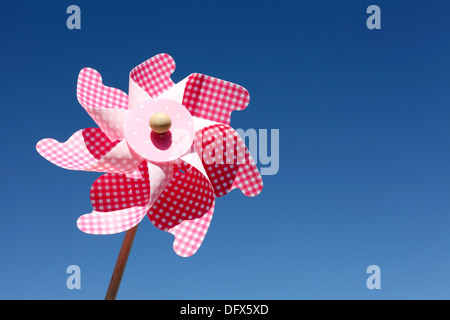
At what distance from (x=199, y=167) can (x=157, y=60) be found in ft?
1.61

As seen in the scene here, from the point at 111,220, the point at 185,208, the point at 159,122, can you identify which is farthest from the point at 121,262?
the point at 159,122

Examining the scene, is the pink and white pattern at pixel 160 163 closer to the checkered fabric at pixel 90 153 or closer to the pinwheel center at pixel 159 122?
the checkered fabric at pixel 90 153

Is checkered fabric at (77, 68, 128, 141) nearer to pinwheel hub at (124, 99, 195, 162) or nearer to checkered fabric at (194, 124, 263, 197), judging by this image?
pinwheel hub at (124, 99, 195, 162)

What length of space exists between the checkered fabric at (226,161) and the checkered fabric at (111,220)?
31cm

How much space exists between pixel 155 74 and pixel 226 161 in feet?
1.52

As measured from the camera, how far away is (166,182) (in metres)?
1.83

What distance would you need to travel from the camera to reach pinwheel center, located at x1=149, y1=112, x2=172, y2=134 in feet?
5.91

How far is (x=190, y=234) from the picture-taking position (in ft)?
5.95

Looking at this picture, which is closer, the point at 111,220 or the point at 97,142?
the point at 111,220

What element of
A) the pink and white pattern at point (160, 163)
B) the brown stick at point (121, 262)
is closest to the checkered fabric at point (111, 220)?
the pink and white pattern at point (160, 163)

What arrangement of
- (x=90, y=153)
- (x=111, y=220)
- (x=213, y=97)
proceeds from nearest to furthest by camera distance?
(x=111, y=220) < (x=90, y=153) < (x=213, y=97)

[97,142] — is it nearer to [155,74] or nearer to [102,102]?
[102,102]

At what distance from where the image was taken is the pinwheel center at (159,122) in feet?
5.91
